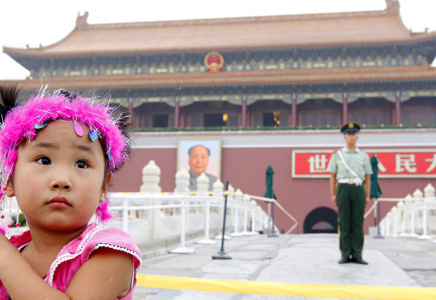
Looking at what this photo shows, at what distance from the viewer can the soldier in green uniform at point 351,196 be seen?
5.13 metres

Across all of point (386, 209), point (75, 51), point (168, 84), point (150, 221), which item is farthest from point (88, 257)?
point (75, 51)

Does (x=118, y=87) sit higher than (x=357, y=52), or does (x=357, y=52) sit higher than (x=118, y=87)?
(x=357, y=52)

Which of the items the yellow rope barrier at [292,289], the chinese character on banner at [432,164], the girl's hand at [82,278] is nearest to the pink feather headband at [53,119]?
the girl's hand at [82,278]

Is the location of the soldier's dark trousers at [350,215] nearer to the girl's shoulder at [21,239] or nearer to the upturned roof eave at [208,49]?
the girl's shoulder at [21,239]

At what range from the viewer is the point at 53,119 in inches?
52.9

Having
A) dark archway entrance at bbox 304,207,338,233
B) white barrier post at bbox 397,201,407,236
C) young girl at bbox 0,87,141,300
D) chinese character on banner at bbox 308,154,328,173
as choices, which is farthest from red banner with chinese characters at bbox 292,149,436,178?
young girl at bbox 0,87,141,300

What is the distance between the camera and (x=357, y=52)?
2292cm

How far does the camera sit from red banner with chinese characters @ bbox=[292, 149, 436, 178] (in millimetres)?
18281

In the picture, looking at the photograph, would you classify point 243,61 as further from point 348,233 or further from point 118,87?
point 348,233

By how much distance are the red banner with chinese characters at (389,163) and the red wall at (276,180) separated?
247 millimetres

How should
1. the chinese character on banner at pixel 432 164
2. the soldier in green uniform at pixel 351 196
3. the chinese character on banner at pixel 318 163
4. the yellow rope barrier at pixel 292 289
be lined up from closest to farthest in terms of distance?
the yellow rope barrier at pixel 292 289 < the soldier in green uniform at pixel 351 196 < the chinese character on banner at pixel 432 164 < the chinese character on banner at pixel 318 163

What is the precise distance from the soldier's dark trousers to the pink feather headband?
13.6ft

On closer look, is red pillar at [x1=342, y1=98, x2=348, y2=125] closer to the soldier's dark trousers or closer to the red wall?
the red wall

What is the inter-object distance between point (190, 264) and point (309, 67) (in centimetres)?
1959
